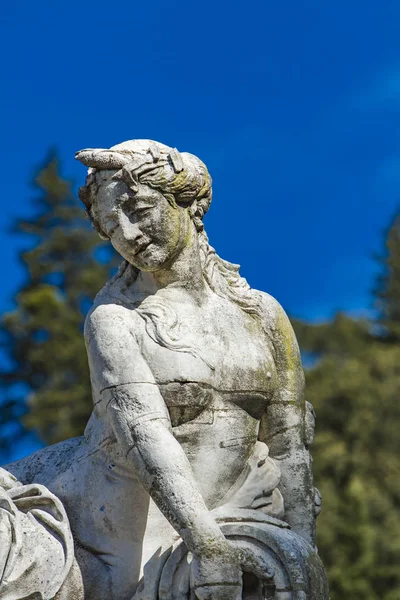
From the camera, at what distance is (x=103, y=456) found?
7.93 metres

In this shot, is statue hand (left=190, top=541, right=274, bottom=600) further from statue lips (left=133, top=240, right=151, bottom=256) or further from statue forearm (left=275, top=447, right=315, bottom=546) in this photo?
statue lips (left=133, top=240, right=151, bottom=256)

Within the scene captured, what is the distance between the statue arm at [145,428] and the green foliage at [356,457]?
2032cm

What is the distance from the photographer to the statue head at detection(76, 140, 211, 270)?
7.91 metres

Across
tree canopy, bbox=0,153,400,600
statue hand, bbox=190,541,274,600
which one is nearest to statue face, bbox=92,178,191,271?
statue hand, bbox=190,541,274,600

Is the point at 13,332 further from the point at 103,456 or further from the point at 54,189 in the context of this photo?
the point at 103,456

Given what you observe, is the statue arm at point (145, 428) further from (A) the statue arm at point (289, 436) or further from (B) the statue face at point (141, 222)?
(A) the statue arm at point (289, 436)

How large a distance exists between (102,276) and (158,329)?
→ 2594cm

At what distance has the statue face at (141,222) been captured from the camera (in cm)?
791

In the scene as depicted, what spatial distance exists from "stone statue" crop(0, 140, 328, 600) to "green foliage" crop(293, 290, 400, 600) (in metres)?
19.8

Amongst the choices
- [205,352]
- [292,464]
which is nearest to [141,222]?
[205,352]

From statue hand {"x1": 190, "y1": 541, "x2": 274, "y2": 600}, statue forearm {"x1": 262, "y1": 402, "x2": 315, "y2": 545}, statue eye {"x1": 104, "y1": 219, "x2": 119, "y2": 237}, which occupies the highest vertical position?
statue eye {"x1": 104, "y1": 219, "x2": 119, "y2": 237}

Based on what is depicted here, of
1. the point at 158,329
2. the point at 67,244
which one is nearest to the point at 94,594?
the point at 158,329

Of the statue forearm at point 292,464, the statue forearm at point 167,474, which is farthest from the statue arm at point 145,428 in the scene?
the statue forearm at point 292,464

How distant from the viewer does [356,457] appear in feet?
105
